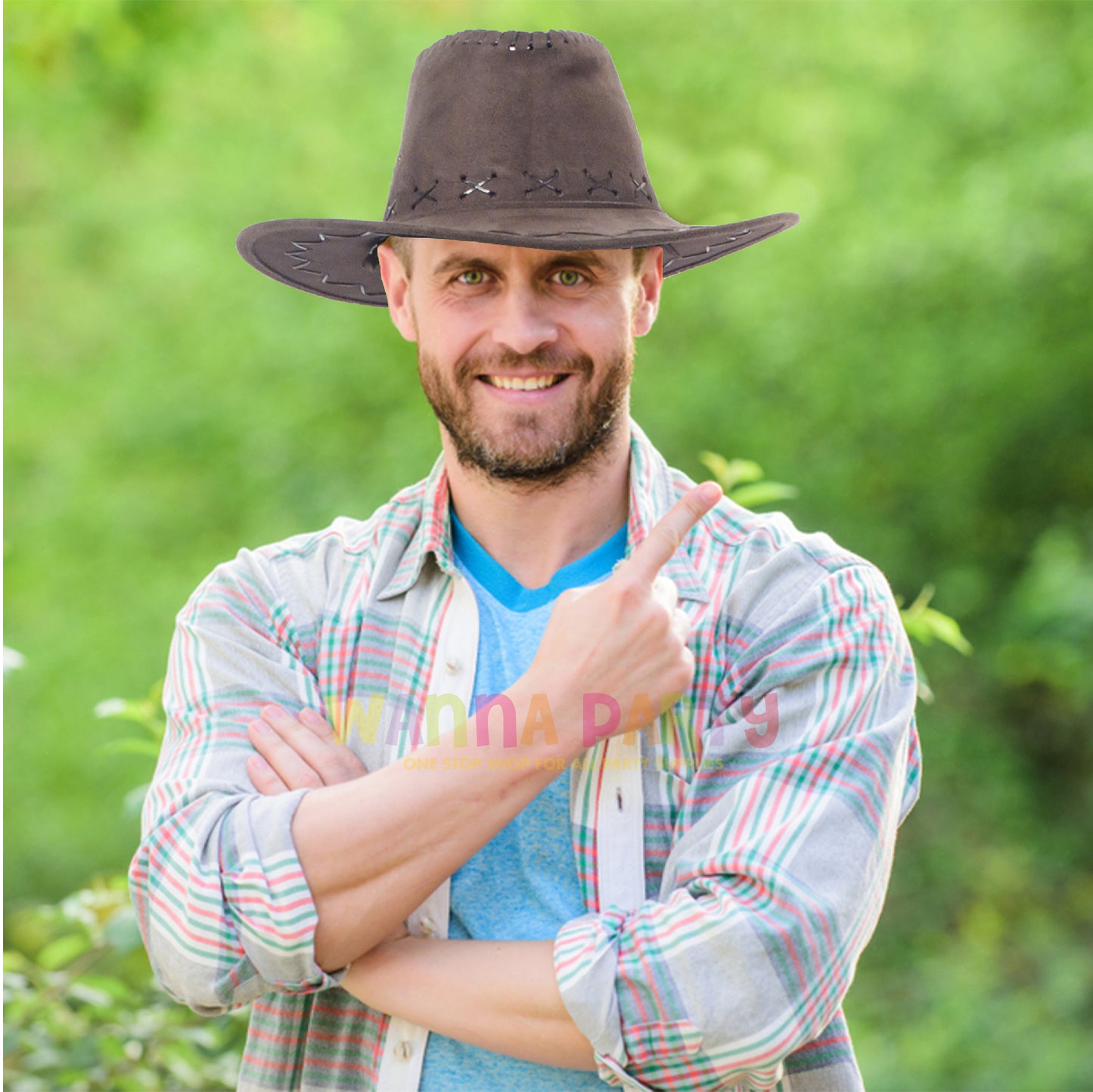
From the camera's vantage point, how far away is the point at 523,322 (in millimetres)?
1564

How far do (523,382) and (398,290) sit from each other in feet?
0.90

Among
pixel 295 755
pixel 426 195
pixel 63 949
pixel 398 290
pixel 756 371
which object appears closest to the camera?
pixel 295 755

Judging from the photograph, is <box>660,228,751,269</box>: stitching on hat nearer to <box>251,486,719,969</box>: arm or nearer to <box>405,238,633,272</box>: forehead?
<box>405,238,633,272</box>: forehead

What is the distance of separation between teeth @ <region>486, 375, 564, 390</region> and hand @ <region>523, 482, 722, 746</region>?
254 mm

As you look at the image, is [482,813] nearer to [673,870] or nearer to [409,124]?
[673,870]

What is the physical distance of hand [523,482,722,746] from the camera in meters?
1.40

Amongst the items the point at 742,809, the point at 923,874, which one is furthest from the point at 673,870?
the point at 923,874

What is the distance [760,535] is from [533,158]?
54 cm

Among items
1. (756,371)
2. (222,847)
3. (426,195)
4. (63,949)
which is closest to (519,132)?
(426,195)

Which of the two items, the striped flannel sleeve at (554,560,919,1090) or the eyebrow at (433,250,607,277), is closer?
the striped flannel sleeve at (554,560,919,1090)

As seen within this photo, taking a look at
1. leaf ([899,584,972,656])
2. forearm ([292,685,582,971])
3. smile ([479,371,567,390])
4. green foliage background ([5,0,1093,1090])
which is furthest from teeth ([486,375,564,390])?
green foliage background ([5,0,1093,1090])

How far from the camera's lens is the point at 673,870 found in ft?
4.75

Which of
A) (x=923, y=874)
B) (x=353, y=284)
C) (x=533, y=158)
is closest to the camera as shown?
(x=533, y=158)

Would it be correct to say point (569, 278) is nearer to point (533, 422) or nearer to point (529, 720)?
point (533, 422)
